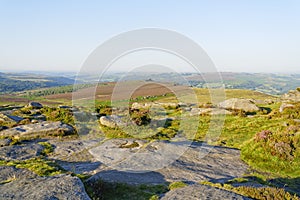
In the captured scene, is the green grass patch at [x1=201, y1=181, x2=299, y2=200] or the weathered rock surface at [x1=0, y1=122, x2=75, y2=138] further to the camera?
the weathered rock surface at [x1=0, y1=122, x2=75, y2=138]

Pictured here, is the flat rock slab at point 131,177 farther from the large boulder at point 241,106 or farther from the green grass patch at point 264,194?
the large boulder at point 241,106

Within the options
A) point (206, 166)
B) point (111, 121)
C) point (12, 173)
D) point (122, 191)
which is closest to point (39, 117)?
point (111, 121)

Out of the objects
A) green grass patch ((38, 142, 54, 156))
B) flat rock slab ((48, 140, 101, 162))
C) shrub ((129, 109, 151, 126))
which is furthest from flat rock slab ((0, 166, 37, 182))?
shrub ((129, 109, 151, 126))

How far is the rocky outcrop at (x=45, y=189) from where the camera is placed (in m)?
9.28

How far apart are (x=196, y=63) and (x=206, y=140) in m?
7.04

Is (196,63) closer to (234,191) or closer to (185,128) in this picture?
(185,128)

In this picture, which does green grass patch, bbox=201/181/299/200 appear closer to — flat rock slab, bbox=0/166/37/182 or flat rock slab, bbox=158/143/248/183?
flat rock slab, bbox=158/143/248/183

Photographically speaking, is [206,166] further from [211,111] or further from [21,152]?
[211,111]

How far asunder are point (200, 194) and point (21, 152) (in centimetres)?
1394

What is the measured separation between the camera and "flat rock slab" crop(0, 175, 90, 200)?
9281 millimetres

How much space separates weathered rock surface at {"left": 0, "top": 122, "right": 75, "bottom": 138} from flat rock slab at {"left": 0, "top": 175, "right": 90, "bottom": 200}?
46.8 feet

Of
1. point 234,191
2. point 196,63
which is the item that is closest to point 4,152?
point 234,191

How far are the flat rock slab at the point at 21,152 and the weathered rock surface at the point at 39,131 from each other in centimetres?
442

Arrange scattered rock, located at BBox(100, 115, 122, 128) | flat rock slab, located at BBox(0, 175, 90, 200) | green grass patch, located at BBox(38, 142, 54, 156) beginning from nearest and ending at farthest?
flat rock slab, located at BBox(0, 175, 90, 200) → green grass patch, located at BBox(38, 142, 54, 156) → scattered rock, located at BBox(100, 115, 122, 128)
